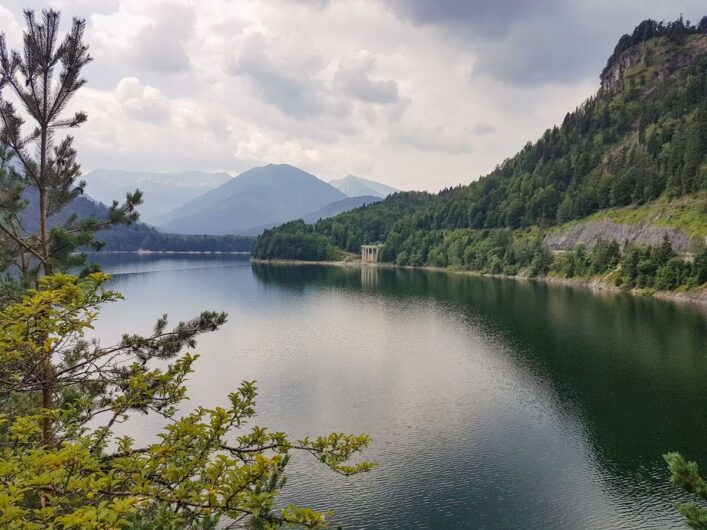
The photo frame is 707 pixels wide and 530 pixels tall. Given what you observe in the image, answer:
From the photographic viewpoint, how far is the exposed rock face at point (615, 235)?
401 ft

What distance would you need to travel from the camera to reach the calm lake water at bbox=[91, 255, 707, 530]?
29.7 m

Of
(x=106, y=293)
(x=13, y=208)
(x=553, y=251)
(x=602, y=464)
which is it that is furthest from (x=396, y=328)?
(x=553, y=251)

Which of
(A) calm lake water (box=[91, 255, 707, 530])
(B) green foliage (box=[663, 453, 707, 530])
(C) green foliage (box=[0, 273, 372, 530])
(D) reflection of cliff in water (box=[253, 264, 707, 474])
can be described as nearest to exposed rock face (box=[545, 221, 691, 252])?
(D) reflection of cliff in water (box=[253, 264, 707, 474])

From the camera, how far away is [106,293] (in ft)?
29.3

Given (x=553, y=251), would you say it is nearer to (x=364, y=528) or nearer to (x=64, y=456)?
(x=364, y=528)

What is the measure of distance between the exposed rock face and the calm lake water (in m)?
30.4

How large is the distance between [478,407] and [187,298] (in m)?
92.0

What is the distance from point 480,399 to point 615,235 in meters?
121

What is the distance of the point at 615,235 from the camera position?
146875mm

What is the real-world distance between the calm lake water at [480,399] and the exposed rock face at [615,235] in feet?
99.8

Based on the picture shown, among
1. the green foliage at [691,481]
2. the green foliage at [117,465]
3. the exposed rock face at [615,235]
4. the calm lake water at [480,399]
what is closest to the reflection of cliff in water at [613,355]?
the calm lake water at [480,399]

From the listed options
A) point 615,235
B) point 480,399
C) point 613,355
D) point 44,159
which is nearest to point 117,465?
point 44,159

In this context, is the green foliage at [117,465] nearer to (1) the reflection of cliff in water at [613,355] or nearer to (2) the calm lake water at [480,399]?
(2) the calm lake water at [480,399]

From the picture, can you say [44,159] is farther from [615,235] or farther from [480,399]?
[615,235]
